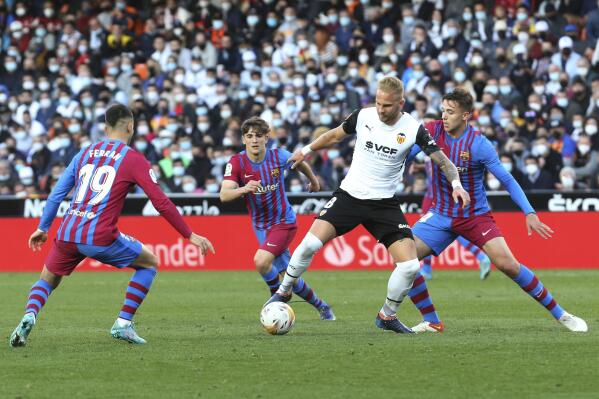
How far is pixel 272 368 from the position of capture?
8.65m

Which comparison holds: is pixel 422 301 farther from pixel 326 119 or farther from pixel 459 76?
pixel 459 76

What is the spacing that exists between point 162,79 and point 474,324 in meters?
16.6

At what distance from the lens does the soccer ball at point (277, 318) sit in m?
10.7

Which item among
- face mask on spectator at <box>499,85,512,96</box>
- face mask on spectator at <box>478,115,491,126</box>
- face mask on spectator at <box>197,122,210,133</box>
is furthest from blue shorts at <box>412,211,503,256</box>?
face mask on spectator at <box>197,122,210,133</box>

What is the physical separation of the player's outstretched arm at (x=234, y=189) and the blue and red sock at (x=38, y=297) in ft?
7.06

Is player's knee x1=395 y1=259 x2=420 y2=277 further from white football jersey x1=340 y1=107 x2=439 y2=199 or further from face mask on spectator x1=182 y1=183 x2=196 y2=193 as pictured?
face mask on spectator x1=182 y1=183 x2=196 y2=193

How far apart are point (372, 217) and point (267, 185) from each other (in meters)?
2.17

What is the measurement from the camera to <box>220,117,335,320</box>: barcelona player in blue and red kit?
12242 mm

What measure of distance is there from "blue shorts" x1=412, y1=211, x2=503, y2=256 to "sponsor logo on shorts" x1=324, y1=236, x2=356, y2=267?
10.1 m

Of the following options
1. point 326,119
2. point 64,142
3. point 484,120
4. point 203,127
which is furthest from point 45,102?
point 484,120

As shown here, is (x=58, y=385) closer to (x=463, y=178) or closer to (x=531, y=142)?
(x=463, y=178)

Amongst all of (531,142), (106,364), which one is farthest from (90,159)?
(531,142)

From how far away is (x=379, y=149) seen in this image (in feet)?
34.0

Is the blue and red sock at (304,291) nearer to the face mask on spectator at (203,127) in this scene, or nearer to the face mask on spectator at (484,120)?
the face mask on spectator at (484,120)
